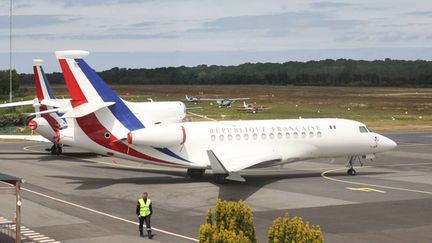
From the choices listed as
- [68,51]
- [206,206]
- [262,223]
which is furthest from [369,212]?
[68,51]

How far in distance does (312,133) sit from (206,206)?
12086 millimetres

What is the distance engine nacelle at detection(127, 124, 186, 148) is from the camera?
36.7 m

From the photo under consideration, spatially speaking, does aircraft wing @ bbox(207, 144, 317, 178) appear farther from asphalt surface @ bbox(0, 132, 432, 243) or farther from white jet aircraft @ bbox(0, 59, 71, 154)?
white jet aircraft @ bbox(0, 59, 71, 154)

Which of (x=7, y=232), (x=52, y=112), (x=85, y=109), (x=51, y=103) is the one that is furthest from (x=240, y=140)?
(x=51, y=103)

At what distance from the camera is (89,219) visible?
91.9 ft

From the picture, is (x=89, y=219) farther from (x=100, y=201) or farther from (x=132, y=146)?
(x=132, y=146)

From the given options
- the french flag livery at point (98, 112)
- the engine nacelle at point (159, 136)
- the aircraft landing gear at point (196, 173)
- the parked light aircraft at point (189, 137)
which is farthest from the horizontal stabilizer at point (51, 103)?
the engine nacelle at point (159, 136)

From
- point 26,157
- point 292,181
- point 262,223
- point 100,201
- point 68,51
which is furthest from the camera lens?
point 26,157

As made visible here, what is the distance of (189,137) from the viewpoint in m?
38.4

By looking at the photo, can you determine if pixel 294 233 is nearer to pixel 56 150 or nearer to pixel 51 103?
pixel 51 103

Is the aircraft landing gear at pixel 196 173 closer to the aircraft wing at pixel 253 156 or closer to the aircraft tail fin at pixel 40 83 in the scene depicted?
the aircraft wing at pixel 253 156

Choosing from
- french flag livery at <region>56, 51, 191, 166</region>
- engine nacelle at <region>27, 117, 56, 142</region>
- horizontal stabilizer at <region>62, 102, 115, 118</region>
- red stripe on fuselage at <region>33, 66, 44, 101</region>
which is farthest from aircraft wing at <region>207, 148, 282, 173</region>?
red stripe on fuselage at <region>33, 66, 44, 101</region>

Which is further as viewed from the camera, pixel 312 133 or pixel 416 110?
pixel 416 110

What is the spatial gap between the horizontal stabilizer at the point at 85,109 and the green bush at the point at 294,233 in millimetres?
22249
